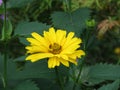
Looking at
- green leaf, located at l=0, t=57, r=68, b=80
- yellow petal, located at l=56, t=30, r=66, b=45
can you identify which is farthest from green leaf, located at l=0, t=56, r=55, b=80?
yellow petal, located at l=56, t=30, r=66, b=45

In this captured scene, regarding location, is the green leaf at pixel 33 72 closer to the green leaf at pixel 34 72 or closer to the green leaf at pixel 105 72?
the green leaf at pixel 34 72

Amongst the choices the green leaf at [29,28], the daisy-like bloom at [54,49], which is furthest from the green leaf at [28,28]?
the daisy-like bloom at [54,49]

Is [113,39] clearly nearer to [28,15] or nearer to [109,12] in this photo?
[109,12]

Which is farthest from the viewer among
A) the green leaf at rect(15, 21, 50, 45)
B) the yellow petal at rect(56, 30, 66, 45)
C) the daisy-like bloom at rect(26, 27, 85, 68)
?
the green leaf at rect(15, 21, 50, 45)

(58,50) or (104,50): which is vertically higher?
(58,50)

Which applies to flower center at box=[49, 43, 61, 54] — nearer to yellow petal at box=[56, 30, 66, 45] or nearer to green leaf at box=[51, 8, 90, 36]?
yellow petal at box=[56, 30, 66, 45]

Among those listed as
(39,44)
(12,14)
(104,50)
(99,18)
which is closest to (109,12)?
(99,18)
